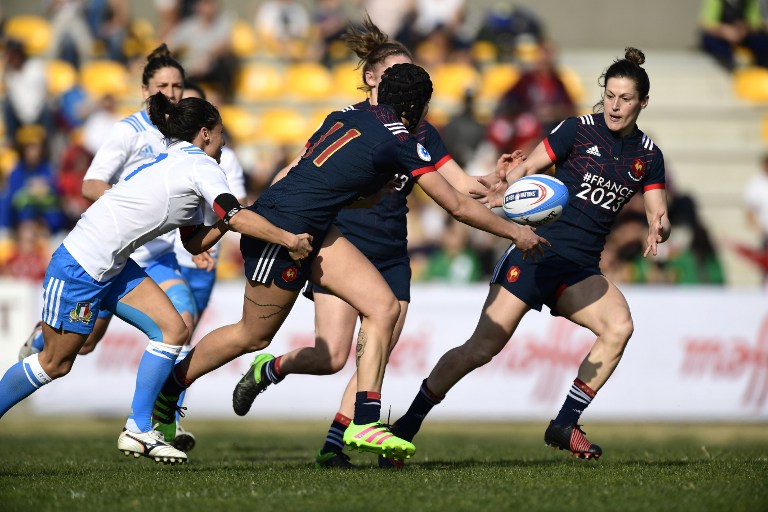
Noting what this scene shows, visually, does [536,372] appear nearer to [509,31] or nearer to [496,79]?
[496,79]

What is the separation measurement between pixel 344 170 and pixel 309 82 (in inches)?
489

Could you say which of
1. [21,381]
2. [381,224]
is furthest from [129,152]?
[21,381]

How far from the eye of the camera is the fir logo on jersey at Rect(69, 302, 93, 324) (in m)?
6.34

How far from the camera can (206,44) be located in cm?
1762

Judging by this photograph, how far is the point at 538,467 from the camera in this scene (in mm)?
6875

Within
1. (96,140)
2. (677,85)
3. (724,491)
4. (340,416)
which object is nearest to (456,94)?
(677,85)

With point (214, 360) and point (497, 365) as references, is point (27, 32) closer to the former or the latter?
point (497, 365)

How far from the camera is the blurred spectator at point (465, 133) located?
51.5ft

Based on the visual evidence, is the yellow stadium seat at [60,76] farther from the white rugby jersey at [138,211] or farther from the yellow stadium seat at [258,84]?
the white rugby jersey at [138,211]

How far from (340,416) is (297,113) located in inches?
464

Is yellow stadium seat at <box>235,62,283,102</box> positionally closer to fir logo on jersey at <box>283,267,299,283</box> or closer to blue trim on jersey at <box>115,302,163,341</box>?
blue trim on jersey at <box>115,302,163,341</box>

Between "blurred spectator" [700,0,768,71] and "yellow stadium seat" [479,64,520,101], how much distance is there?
11.7 ft

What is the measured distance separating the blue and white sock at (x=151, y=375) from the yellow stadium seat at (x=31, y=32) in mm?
13875

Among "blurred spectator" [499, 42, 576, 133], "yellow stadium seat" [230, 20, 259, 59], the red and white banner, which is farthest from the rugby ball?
"yellow stadium seat" [230, 20, 259, 59]
